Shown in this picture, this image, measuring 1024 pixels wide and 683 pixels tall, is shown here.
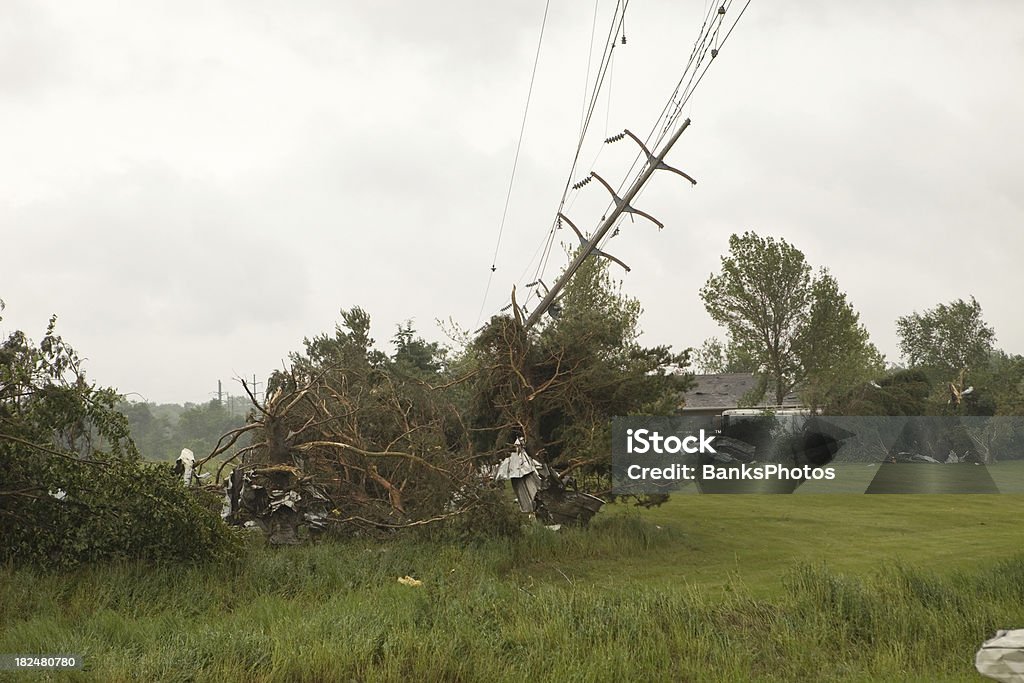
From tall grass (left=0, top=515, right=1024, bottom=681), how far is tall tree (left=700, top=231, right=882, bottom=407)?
34.4m

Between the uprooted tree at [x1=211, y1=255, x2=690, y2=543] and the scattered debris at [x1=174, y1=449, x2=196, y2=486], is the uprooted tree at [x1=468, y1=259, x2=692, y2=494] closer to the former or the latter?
the uprooted tree at [x1=211, y1=255, x2=690, y2=543]

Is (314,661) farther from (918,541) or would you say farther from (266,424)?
(918,541)

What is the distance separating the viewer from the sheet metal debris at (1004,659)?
590cm

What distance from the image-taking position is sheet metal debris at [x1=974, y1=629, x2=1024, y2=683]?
19.4ft

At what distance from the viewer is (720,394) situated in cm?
5225

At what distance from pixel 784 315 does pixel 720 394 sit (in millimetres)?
9674

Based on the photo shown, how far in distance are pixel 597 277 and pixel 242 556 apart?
956 inches

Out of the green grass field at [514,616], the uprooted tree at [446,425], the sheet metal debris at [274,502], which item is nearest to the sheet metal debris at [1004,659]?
the green grass field at [514,616]

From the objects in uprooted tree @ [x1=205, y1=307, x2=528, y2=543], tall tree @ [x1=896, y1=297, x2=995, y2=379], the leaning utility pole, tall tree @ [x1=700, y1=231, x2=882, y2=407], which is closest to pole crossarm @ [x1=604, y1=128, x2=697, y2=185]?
the leaning utility pole

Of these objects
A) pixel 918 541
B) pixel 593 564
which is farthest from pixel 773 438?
pixel 593 564

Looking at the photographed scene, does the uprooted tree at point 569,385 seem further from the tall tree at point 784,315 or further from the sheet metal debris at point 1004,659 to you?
the tall tree at point 784,315

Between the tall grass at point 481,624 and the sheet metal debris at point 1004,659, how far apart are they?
528mm

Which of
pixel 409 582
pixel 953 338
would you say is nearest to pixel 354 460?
pixel 409 582

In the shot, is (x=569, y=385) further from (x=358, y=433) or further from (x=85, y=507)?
(x=85, y=507)
